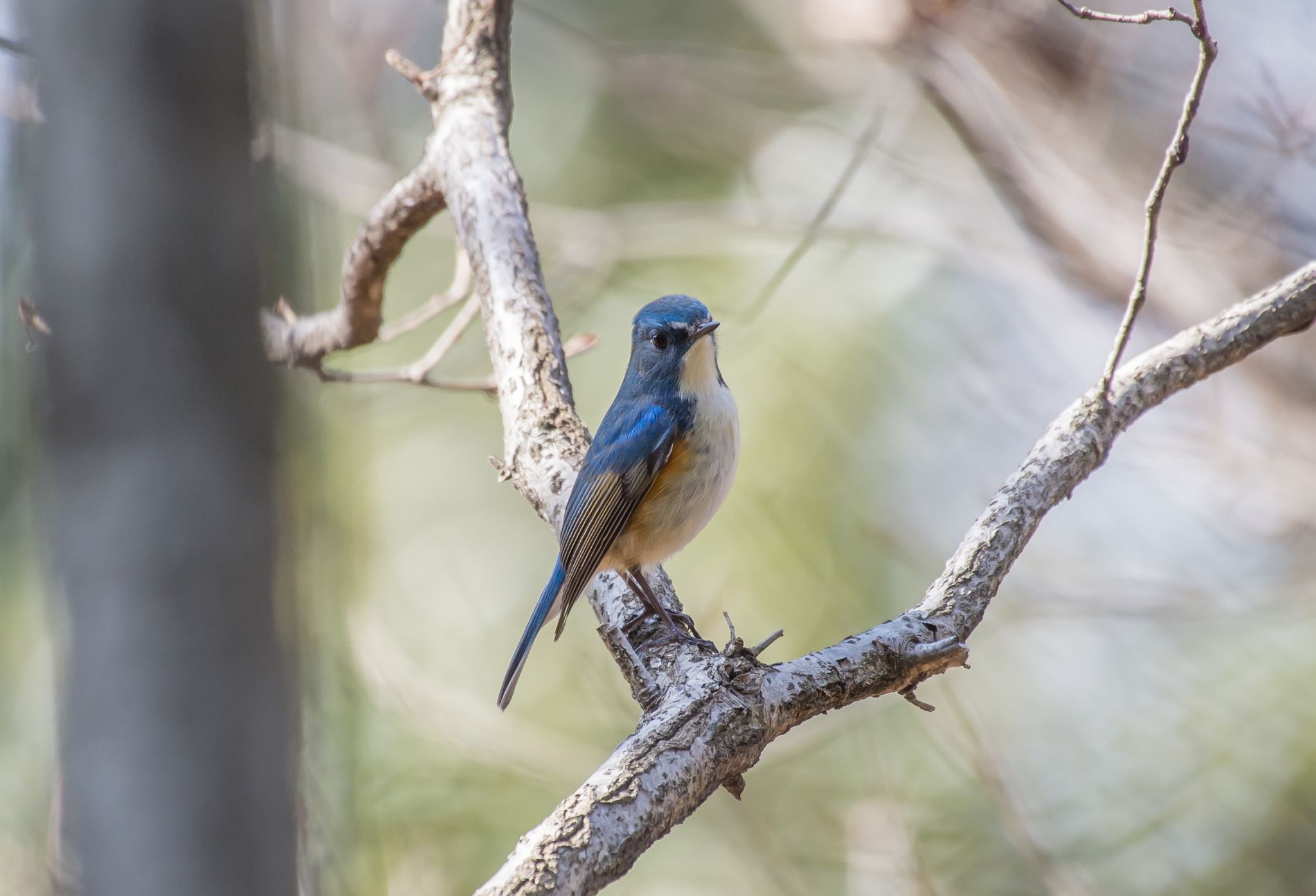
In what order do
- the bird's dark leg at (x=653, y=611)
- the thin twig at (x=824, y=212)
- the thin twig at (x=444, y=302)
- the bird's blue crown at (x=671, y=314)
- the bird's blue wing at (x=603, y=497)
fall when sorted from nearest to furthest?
the bird's dark leg at (x=653, y=611)
the bird's blue wing at (x=603, y=497)
the bird's blue crown at (x=671, y=314)
the thin twig at (x=444, y=302)
the thin twig at (x=824, y=212)

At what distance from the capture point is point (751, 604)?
5.97 meters

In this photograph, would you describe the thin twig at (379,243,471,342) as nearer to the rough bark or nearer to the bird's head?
the bird's head

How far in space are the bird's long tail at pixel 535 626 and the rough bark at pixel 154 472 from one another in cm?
235

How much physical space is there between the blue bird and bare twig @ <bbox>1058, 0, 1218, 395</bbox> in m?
1.24

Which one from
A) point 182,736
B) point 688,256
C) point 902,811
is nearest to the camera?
point 182,736

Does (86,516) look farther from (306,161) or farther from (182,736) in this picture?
(306,161)

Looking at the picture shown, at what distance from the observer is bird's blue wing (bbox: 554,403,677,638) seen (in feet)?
10.3

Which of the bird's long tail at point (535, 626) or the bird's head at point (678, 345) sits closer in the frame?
the bird's long tail at point (535, 626)

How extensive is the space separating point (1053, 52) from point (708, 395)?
363 centimetres

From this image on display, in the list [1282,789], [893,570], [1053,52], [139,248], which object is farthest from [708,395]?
[1282,789]

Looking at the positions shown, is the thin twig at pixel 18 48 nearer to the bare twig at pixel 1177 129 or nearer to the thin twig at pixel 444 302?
the bare twig at pixel 1177 129

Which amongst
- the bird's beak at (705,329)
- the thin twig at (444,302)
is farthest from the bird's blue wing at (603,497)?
the thin twig at (444,302)

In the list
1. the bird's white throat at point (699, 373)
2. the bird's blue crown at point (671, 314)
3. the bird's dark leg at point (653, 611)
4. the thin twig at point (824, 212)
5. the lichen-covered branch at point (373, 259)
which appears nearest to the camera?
the bird's dark leg at point (653, 611)

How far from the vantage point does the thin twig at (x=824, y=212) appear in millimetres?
4777
